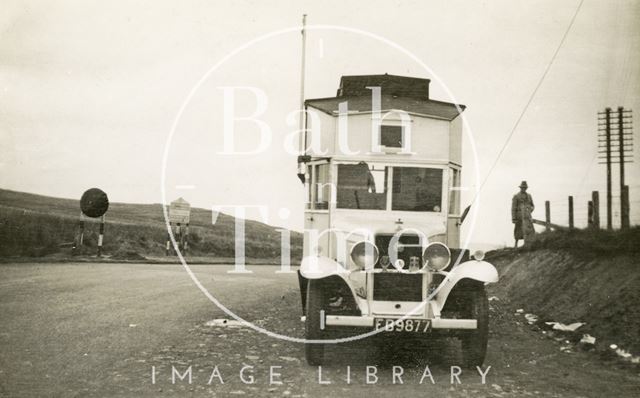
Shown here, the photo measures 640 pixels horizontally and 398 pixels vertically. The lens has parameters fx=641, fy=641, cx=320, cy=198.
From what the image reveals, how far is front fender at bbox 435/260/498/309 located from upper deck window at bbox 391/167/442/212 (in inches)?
47.2

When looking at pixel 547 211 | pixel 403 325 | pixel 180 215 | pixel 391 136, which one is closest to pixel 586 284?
pixel 391 136

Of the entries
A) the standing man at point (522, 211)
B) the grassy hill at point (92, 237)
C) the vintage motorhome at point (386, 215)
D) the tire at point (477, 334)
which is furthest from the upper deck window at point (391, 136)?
the grassy hill at point (92, 237)

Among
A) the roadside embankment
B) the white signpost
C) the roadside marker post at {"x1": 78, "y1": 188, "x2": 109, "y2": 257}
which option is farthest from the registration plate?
the white signpost

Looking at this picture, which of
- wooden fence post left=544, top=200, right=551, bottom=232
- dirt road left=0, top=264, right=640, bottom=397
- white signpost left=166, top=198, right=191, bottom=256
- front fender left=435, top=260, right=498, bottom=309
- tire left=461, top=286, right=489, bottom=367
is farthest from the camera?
white signpost left=166, top=198, right=191, bottom=256

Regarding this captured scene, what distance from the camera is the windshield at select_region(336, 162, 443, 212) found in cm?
809

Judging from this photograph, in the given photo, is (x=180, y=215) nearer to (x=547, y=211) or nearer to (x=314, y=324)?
(x=547, y=211)

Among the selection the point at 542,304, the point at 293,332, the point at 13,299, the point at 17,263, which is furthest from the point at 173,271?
the point at 542,304

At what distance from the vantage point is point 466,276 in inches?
270

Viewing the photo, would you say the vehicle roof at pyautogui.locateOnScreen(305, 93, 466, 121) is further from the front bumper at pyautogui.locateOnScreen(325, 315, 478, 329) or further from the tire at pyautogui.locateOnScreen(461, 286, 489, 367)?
the front bumper at pyautogui.locateOnScreen(325, 315, 478, 329)

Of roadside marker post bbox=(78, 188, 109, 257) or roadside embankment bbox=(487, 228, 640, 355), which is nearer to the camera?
roadside embankment bbox=(487, 228, 640, 355)

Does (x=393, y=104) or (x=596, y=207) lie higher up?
(x=393, y=104)

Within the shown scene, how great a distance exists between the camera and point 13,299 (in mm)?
9422

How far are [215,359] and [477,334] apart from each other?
276cm

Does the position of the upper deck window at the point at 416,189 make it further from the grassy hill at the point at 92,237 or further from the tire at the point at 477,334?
the grassy hill at the point at 92,237
